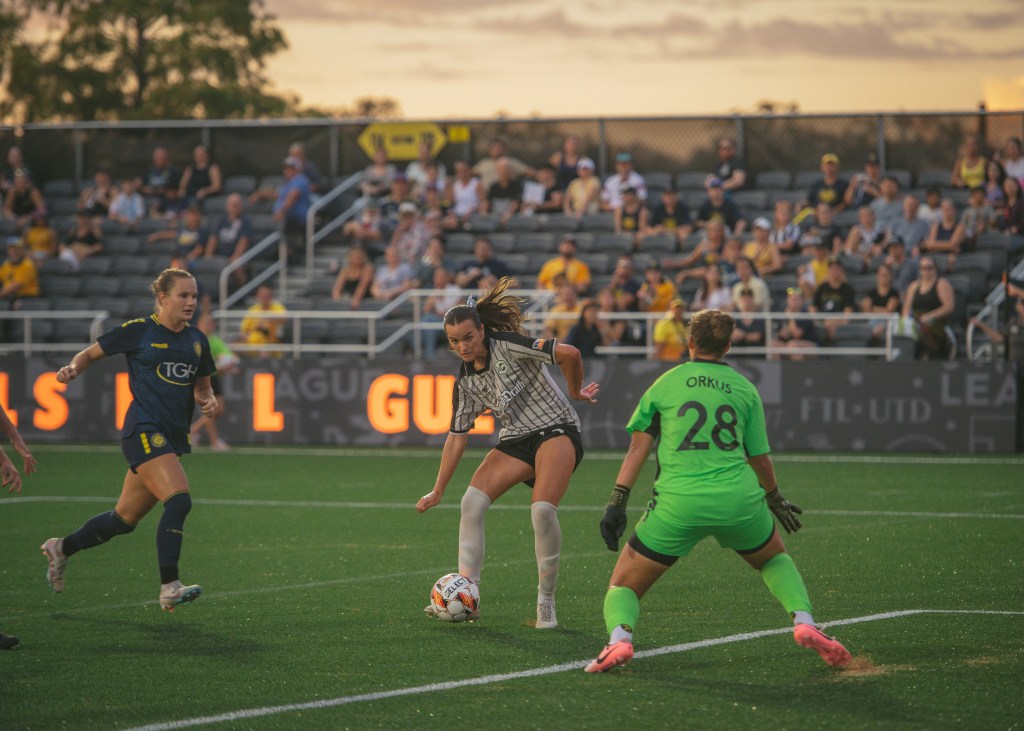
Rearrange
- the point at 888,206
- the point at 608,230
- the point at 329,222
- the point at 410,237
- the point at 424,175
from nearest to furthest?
the point at 888,206
the point at 410,237
the point at 608,230
the point at 424,175
the point at 329,222

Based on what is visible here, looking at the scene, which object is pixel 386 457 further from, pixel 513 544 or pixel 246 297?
pixel 513 544

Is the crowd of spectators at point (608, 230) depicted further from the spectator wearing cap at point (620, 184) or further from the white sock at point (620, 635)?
the white sock at point (620, 635)

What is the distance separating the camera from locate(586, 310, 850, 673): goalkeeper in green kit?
6637mm

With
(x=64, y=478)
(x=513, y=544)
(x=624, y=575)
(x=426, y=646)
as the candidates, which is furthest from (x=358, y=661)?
(x=64, y=478)

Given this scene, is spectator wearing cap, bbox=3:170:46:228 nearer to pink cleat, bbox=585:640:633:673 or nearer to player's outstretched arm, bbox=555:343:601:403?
player's outstretched arm, bbox=555:343:601:403

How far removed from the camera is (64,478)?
57.0 ft

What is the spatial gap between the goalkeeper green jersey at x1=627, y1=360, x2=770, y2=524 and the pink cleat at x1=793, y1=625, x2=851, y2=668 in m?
0.59

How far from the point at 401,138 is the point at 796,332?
936cm

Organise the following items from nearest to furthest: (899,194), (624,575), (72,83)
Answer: (624,575) < (899,194) < (72,83)

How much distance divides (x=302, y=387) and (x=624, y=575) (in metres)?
15.7

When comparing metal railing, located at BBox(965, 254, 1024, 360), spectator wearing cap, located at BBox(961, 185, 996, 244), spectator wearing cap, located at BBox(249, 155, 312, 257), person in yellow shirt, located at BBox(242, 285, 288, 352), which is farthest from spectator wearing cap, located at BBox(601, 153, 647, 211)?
metal railing, located at BBox(965, 254, 1024, 360)

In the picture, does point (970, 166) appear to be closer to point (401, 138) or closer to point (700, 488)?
point (401, 138)

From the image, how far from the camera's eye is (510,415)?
8.58m

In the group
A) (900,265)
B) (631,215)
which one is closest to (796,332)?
(900,265)
